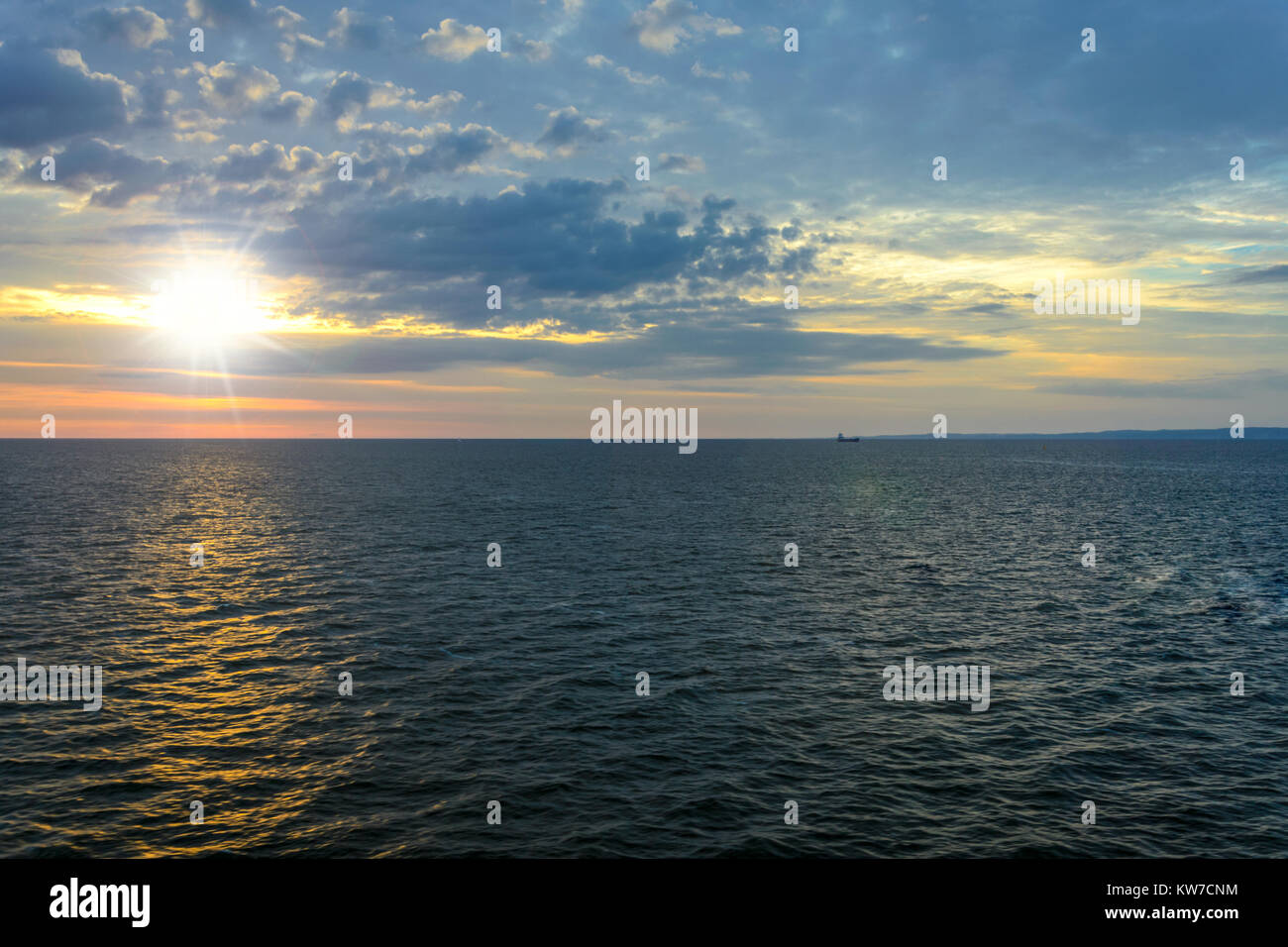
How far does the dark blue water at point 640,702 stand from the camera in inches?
1021

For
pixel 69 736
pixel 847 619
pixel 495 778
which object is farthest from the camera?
pixel 847 619

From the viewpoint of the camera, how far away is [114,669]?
41.0 meters

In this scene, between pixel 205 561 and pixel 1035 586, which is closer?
pixel 1035 586

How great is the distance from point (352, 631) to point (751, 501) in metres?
99.5

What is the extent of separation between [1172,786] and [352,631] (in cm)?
4345

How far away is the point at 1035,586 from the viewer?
6388 centimetres

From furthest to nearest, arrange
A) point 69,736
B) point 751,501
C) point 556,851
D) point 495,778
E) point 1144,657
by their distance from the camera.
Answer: point 751,501 → point 1144,657 → point 69,736 → point 495,778 → point 556,851

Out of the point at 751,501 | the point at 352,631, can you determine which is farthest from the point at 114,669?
the point at 751,501

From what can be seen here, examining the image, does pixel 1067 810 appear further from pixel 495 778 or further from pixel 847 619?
pixel 847 619

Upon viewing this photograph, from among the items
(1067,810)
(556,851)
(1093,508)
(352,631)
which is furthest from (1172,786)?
(1093,508)

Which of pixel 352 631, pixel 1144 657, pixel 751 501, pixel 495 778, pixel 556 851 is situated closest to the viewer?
pixel 556 851

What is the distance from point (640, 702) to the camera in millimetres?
36875

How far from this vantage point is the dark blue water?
85.0ft

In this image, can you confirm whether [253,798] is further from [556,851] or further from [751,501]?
[751,501]
